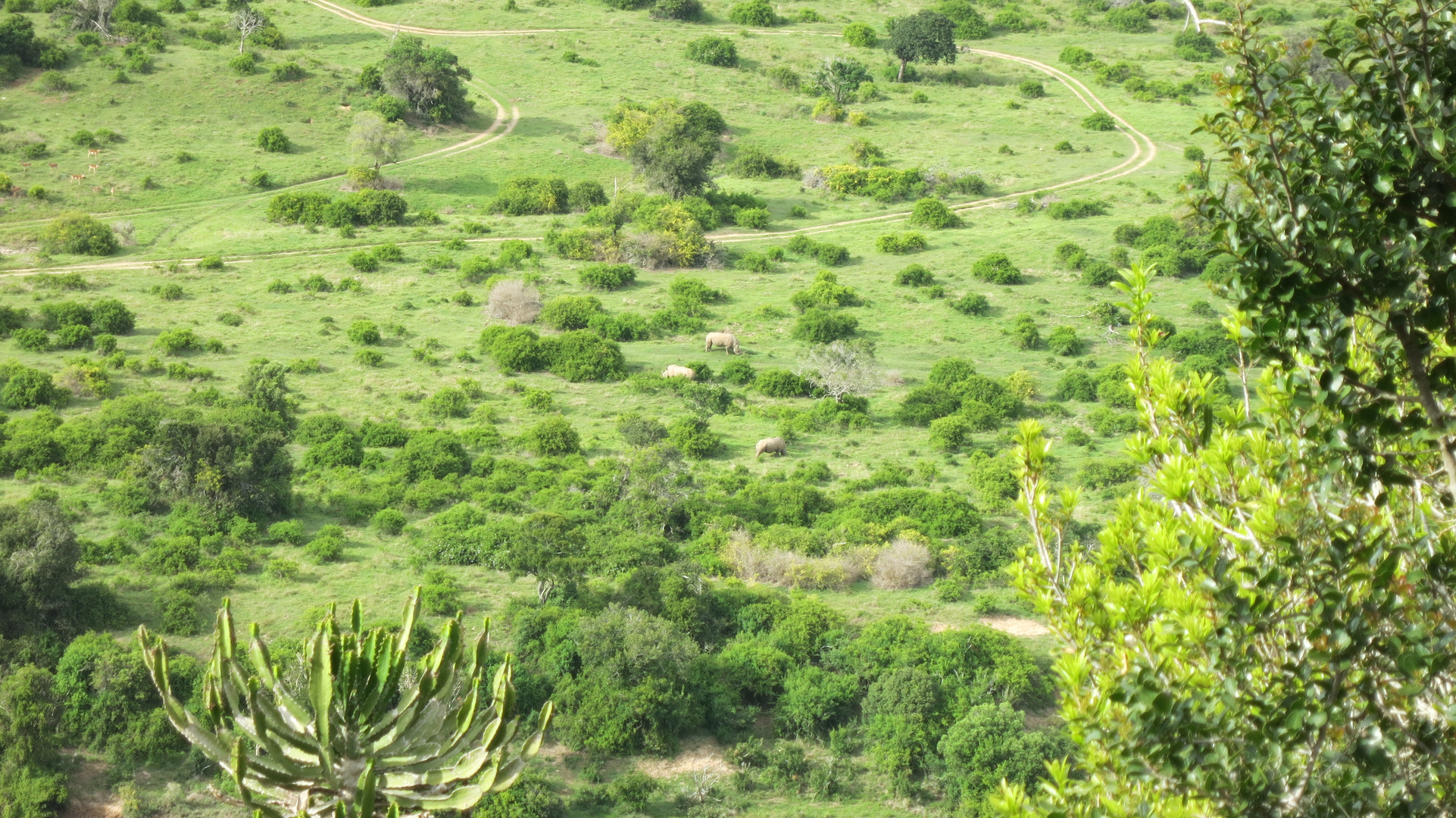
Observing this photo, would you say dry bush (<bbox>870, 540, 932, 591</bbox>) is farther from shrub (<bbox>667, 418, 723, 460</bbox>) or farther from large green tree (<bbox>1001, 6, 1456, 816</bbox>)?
large green tree (<bbox>1001, 6, 1456, 816</bbox>)

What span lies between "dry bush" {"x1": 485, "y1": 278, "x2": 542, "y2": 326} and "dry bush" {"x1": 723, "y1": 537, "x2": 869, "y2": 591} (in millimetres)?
19755

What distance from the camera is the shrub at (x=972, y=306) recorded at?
46.3m

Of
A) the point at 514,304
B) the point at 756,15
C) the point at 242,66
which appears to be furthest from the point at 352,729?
the point at 756,15

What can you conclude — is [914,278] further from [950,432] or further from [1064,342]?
[950,432]

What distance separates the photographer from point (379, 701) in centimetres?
1093

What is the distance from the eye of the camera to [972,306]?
46.3m

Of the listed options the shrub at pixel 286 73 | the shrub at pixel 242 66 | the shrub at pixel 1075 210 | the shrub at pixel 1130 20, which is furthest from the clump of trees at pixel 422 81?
the shrub at pixel 1130 20

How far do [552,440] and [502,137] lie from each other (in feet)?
129

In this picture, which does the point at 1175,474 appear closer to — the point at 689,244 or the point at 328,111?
the point at 689,244

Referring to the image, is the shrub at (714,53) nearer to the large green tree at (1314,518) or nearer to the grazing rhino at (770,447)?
the grazing rhino at (770,447)

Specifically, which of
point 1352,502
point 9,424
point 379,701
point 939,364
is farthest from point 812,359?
point 1352,502

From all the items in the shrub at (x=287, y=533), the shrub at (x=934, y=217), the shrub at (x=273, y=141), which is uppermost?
the shrub at (x=273, y=141)

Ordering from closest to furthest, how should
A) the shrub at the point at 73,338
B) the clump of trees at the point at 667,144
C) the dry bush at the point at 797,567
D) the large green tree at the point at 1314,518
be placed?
the large green tree at the point at 1314,518 → the dry bush at the point at 797,567 → the shrub at the point at 73,338 → the clump of trees at the point at 667,144

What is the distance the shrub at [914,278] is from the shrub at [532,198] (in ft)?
63.6
